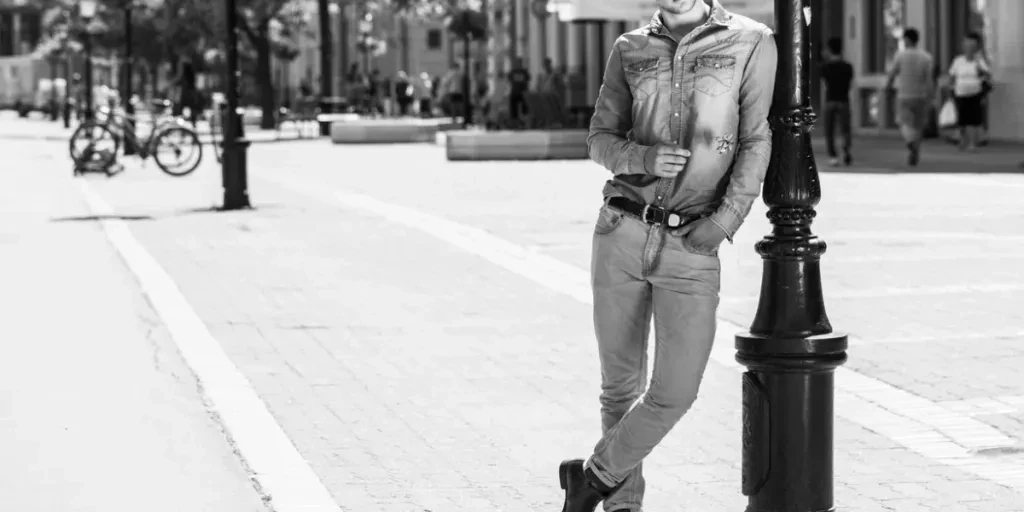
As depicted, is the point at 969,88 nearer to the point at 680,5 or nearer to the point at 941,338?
the point at 941,338

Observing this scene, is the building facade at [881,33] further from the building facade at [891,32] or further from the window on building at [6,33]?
the window on building at [6,33]

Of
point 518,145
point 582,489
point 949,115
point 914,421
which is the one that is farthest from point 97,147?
point 582,489

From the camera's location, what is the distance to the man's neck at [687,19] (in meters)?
4.93

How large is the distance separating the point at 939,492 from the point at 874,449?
0.72 meters

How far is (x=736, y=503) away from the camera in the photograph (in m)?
A: 5.98

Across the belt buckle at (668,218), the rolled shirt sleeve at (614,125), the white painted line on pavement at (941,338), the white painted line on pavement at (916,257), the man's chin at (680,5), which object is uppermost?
the man's chin at (680,5)

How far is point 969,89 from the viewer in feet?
90.9

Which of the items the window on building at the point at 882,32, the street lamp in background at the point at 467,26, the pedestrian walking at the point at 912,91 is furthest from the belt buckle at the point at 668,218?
the street lamp in background at the point at 467,26

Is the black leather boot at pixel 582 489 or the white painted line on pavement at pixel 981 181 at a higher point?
the white painted line on pavement at pixel 981 181

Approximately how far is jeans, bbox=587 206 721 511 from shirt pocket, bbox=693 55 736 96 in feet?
1.16

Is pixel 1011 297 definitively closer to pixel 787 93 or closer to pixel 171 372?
pixel 171 372

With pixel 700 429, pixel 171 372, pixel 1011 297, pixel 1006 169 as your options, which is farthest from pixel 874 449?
pixel 1006 169

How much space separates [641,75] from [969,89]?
23590 millimetres

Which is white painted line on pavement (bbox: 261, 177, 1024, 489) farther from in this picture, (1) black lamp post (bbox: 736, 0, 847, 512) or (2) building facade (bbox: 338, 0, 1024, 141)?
(2) building facade (bbox: 338, 0, 1024, 141)
